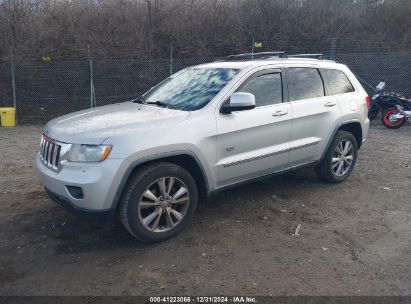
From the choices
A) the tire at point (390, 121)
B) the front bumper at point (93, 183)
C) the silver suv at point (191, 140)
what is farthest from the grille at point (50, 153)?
the tire at point (390, 121)

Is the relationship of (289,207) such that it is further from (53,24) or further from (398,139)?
(53,24)

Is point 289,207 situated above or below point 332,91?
below

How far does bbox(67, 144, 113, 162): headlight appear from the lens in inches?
136

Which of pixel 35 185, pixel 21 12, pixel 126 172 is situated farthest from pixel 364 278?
pixel 21 12

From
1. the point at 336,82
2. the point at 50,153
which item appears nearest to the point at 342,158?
the point at 336,82

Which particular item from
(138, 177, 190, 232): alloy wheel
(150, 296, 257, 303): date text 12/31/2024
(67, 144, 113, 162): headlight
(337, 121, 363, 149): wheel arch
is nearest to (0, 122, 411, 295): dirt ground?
(150, 296, 257, 303): date text 12/31/2024

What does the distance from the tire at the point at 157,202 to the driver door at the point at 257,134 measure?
1.50 feet

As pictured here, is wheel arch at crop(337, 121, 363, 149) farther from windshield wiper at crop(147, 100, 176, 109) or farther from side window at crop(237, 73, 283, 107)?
windshield wiper at crop(147, 100, 176, 109)

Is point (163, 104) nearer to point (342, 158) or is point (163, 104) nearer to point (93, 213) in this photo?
point (93, 213)

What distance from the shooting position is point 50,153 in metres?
3.84

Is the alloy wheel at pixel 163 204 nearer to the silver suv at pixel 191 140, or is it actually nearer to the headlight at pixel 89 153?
the silver suv at pixel 191 140

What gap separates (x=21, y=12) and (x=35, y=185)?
10.3 meters

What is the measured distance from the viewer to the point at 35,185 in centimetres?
564

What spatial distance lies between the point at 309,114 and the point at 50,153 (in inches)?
122
